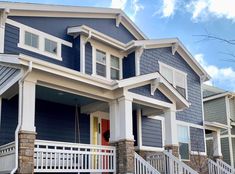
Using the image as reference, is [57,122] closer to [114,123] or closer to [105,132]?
[114,123]

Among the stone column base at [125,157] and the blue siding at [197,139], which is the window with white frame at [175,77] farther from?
the stone column base at [125,157]

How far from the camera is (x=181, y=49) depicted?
16.6m

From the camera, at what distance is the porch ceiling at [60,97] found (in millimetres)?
9930

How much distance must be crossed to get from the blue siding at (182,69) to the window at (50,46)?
3.96m

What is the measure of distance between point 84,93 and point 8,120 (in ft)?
7.95

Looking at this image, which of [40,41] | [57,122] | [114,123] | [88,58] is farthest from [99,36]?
[114,123]

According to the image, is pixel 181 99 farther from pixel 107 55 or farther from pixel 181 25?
pixel 181 25

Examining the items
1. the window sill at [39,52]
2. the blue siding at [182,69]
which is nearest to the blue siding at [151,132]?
the blue siding at [182,69]

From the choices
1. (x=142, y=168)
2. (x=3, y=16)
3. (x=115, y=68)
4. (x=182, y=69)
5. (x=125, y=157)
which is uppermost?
(x=3, y=16)

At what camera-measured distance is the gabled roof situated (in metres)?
11.0

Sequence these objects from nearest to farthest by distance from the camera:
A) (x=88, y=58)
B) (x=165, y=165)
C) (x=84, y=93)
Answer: (x=84, y=93) < (x=165, y=165) < (x=88, y=58)

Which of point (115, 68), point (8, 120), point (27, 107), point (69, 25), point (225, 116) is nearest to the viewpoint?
point (27, 107)

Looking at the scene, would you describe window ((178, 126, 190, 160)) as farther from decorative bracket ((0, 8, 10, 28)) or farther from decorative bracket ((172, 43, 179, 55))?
decorative bracket ((0, 8, 10, 28))

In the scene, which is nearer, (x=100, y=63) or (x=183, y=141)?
(x=100, y=63)
